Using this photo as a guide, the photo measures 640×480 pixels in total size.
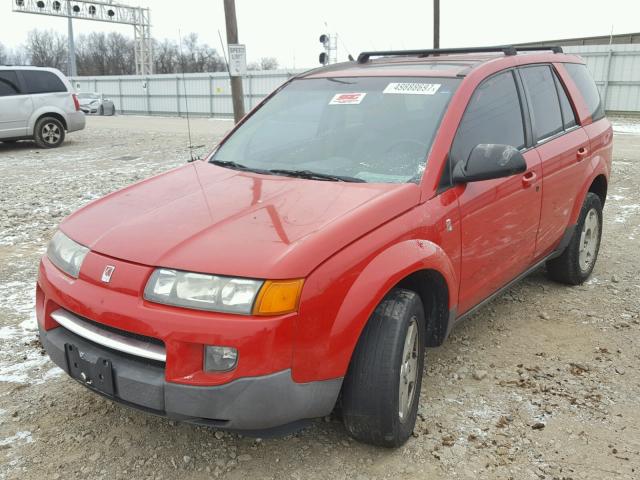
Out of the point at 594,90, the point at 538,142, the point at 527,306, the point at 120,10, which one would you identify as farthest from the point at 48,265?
the point at 120,10

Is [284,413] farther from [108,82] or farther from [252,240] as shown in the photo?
[108,82]

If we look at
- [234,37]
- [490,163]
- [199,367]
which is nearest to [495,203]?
[490,163]

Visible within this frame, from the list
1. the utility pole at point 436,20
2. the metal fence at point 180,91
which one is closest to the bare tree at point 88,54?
the metal fence at point 180,91

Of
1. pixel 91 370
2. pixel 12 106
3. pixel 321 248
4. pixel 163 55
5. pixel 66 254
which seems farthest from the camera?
pixel 163 55

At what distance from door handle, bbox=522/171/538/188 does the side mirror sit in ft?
1.99

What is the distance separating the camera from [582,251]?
4.83 m

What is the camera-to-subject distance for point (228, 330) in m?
2.24

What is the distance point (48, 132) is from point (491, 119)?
12933 millimetres

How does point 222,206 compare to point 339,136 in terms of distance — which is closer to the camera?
point 222,206

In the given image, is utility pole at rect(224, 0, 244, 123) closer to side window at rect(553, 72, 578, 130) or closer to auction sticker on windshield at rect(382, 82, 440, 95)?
side window at rect(553, 72, 578, 130)

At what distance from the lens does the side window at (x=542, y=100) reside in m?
4.00

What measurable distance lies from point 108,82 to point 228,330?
35.6 metres

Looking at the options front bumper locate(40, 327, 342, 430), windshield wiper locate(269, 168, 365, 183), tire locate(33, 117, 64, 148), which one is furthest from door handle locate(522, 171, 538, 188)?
tire locate(33, 117, 64, 148)

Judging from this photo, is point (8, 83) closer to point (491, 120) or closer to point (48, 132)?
point (48, 132)
